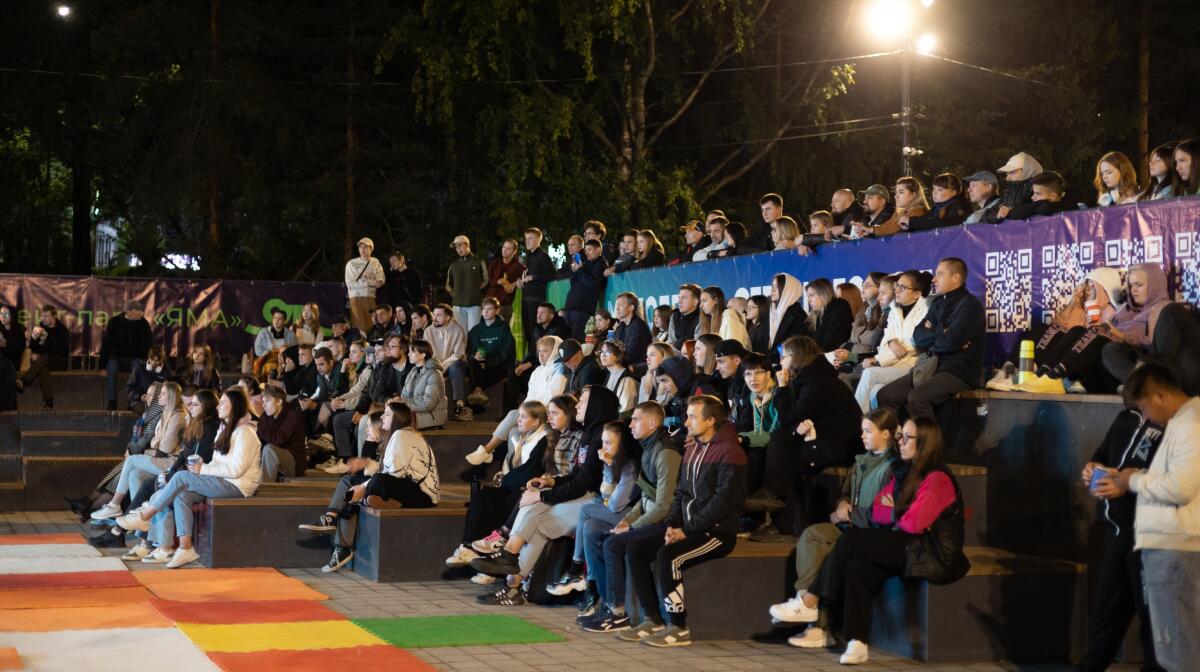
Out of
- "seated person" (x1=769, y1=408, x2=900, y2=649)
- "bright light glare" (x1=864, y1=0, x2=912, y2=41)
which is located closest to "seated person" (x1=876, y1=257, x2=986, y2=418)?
"seated person" (x1=769, y1=408, x2=900, y2=649)

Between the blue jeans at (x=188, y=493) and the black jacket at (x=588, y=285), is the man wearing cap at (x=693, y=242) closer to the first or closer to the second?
the black jacket at (x=588, y=285)

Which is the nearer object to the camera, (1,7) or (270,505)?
(270,505)

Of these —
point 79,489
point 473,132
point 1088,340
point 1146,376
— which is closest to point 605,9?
point 473,132

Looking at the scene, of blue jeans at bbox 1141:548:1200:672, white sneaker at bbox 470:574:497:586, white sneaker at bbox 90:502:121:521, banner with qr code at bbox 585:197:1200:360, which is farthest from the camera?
white sneaker at bbox 90:502:121:521

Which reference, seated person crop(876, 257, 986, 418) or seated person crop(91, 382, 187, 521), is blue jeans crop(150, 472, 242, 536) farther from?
seated person crop(876, 257, 986, 418)

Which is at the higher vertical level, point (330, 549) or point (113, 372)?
point (113, 372)

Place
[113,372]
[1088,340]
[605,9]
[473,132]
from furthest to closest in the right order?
[473,132] < [605,9] < [113,372] < [1088,340]

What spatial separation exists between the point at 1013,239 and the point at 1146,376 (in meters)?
4.11

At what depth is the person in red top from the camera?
8.83 meters

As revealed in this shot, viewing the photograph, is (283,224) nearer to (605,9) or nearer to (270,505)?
(605,9)

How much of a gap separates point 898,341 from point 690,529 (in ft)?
8.75

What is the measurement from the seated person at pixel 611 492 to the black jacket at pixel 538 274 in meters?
9.01

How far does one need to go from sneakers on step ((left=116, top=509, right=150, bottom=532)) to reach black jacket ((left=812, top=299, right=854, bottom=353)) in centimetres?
668

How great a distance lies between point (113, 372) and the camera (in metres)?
21.3
